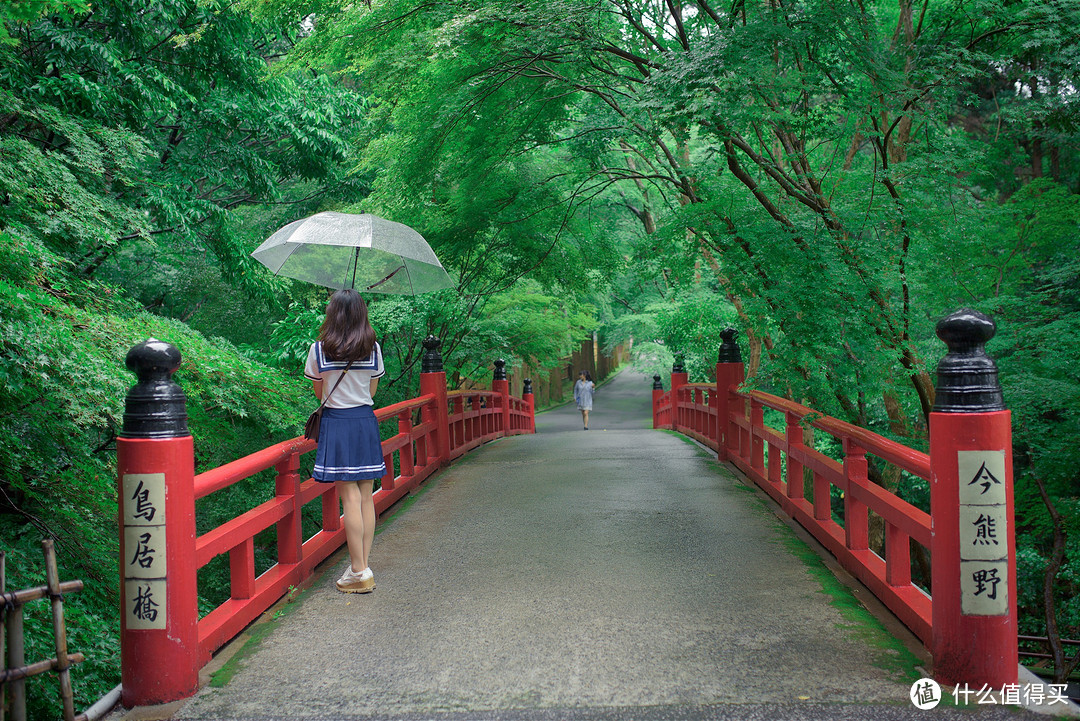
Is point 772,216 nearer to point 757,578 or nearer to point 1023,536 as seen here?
point 757,578

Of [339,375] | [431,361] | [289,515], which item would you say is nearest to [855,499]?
[339,375]

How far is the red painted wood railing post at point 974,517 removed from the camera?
9.69ft

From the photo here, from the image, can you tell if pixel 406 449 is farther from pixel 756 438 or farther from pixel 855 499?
pixel 855 499

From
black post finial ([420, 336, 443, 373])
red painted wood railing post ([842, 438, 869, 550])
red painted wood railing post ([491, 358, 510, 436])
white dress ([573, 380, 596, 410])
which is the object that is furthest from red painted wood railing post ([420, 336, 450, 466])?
white dress ([573, 380, 596, 410])

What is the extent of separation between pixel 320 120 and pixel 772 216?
25.1 ft

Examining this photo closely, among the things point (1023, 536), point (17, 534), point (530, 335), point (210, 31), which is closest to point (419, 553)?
point (17, 534)

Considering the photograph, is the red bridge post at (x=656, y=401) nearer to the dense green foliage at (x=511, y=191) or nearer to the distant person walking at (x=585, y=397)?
the distant person walking at (x=585, y=397)

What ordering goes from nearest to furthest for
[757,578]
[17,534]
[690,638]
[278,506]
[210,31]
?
[690,638] < [278,506] < [757,578] < [17,534] < [210,31]

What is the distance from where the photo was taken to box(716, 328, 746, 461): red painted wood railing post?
8578mm

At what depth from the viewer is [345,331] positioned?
170 inches

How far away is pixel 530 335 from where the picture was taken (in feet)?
55.9

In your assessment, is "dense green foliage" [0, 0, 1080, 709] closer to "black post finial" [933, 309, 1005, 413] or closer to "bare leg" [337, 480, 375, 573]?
"bare leg" [337, 480, 375, 573]

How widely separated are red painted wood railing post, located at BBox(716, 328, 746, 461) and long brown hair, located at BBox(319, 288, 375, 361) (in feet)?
16.9

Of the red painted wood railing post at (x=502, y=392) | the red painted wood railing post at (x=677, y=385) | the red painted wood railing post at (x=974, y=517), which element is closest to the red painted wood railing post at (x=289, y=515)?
the red painted wood railing post at (x=974, y=517)
